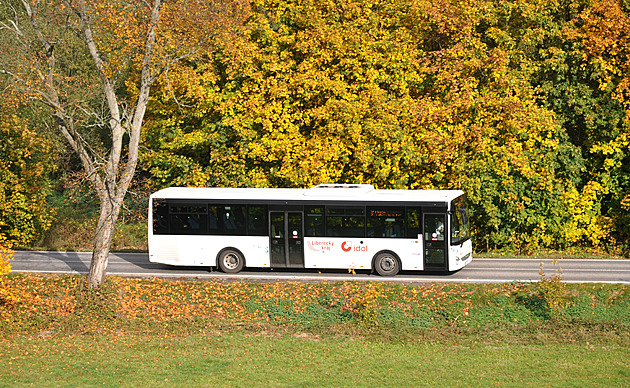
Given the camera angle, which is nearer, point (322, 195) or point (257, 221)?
point (322, 195)

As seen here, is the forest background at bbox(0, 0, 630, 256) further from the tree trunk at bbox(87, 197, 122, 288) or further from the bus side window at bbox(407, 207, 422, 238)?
the tree trunk at bbox(87, 197, 122, 288)

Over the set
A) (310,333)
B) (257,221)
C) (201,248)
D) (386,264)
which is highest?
(257,221)

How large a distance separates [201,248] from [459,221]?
8.75 m

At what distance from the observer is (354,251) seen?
2350 centimetres

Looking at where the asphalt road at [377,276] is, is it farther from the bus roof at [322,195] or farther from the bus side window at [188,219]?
the bus roof at [322,195]

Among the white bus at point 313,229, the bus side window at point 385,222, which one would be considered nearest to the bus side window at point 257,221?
the white bus at point 313,229

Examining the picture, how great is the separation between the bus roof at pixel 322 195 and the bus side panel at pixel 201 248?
1391 millimetres

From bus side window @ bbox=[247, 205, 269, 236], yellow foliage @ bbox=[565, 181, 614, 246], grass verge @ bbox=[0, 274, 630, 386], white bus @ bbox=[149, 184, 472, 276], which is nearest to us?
grass verge @ bbox=[0, 274, 630, 386]

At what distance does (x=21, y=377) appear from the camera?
47.8ft

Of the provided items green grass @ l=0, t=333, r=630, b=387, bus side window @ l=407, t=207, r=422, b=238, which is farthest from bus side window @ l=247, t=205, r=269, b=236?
green grass @ l=0, t=333, r=630, b=387

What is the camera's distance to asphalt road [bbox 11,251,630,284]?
22844 mm

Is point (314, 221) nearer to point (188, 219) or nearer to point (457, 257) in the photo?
point (188, 219)

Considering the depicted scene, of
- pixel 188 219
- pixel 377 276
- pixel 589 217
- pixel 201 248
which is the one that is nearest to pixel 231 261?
pixel 201 248

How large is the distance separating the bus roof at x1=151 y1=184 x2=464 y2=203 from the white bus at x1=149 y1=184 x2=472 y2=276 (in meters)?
0.03
